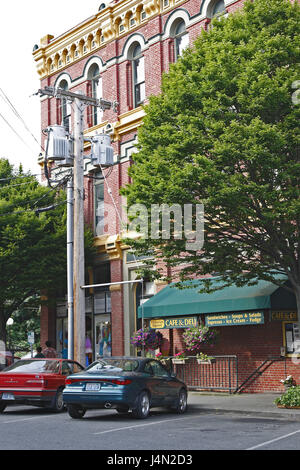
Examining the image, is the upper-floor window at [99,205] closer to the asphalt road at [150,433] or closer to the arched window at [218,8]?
the arched window at [218,8]

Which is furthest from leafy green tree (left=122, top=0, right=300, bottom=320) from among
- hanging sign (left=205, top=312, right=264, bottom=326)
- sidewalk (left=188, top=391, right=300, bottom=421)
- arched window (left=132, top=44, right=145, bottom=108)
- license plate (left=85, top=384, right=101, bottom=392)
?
arched window (left=132, top=44, right=145, bottom=108)

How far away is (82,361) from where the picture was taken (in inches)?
731

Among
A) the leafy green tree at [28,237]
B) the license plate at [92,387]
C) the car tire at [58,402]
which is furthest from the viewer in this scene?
the leafy green tree at [28,237]

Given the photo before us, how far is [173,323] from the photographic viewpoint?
2098 cm

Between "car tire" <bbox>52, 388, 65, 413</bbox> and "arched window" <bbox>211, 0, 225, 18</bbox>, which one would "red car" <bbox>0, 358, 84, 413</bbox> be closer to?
"car tire" <bbox>52, 388, 65, 413</bbox>

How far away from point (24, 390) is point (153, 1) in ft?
55.3

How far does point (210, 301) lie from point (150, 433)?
27.1 feet

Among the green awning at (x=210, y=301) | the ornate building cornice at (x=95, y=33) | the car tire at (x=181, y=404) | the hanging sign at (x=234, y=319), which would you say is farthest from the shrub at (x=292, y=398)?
the ornate building cornice at (x=95, y=33)

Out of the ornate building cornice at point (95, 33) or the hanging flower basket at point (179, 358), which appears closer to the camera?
the hanging flower basket at point (179, 358)

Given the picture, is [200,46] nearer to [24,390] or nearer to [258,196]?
[258,196]

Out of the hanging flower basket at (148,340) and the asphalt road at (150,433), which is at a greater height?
the hanging flower basket at (148,340)

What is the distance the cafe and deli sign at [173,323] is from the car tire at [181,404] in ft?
17.0

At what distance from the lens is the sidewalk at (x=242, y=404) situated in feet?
46.4

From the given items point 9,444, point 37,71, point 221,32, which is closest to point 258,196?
point 221,32
